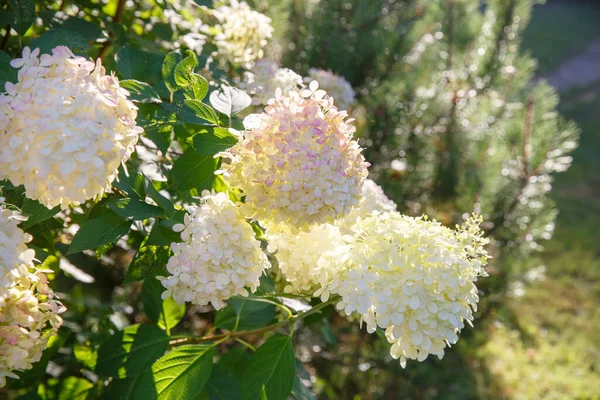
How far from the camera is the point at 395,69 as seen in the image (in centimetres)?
258

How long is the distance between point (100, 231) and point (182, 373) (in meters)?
0.30

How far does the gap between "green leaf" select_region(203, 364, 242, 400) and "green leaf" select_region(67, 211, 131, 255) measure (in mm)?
411

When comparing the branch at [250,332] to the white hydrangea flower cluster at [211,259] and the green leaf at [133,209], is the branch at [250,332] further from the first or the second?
the green leaf at [133,209]

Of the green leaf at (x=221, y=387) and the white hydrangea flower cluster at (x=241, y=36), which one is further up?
the white hydrangea flower cluster at (x=241, y=36)

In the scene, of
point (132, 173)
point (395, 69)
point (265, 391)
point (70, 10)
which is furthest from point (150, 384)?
point (395, 69)

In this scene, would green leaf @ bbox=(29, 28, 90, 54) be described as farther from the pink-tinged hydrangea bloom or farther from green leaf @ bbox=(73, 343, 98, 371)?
green leaf @ bbox=(73, 343, 98, 371)

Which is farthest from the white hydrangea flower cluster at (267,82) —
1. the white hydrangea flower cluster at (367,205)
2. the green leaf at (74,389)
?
the green leaf at (74,389)

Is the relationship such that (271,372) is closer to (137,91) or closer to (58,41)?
(137,91)

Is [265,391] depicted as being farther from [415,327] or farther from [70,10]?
[70,10]

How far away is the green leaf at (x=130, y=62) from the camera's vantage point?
1.16m

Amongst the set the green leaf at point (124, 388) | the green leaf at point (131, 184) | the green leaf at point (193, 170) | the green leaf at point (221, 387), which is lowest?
the green leaf at point (124, 388)

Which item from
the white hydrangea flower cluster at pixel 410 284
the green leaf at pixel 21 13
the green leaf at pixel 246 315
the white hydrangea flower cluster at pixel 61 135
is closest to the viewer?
the white hydrangea flower cluster at pixel 61 135

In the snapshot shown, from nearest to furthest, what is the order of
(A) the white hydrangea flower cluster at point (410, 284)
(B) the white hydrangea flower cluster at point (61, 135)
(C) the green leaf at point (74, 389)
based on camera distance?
(B) the white hydrangea flower cluster at point (61, 135) < (A) the white hydrangea flower cluster at point (410, 284) < (C) the green leaf at point (74, 389)

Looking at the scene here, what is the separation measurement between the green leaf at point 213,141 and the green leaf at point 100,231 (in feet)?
0.58
